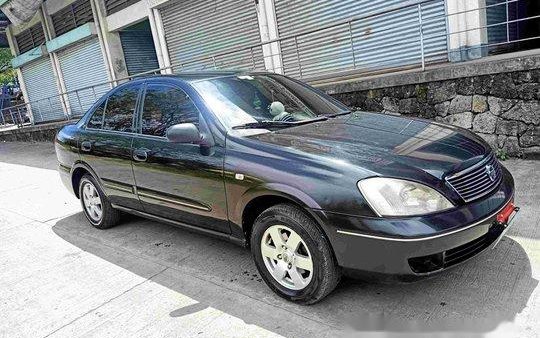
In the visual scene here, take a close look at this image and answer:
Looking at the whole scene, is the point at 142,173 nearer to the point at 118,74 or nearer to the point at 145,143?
the point at 145,143

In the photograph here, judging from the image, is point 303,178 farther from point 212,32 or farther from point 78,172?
point 212,32

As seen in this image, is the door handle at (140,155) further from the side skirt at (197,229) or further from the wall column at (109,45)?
the wall column at (109,45)

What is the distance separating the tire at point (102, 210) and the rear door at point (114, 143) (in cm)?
19

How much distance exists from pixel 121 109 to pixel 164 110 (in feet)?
2.65

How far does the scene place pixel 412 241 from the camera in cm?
252

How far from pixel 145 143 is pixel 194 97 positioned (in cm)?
70

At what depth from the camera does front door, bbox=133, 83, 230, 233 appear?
3436mm

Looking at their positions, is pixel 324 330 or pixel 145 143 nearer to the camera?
pixel 324 330

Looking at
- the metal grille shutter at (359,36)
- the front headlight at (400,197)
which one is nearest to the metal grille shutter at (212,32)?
the metal grille shutter at (359,36)

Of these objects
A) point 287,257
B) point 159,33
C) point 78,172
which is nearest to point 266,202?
point 287,257

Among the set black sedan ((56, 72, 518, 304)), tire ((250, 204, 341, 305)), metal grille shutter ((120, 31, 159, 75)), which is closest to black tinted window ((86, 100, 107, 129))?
black sedan ((56, 72, 518, 304))

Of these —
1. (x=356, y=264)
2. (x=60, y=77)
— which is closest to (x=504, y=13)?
(x=356, y=264)

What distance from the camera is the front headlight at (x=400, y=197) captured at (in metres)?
2.58

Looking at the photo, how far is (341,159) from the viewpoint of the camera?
280 centimetres
